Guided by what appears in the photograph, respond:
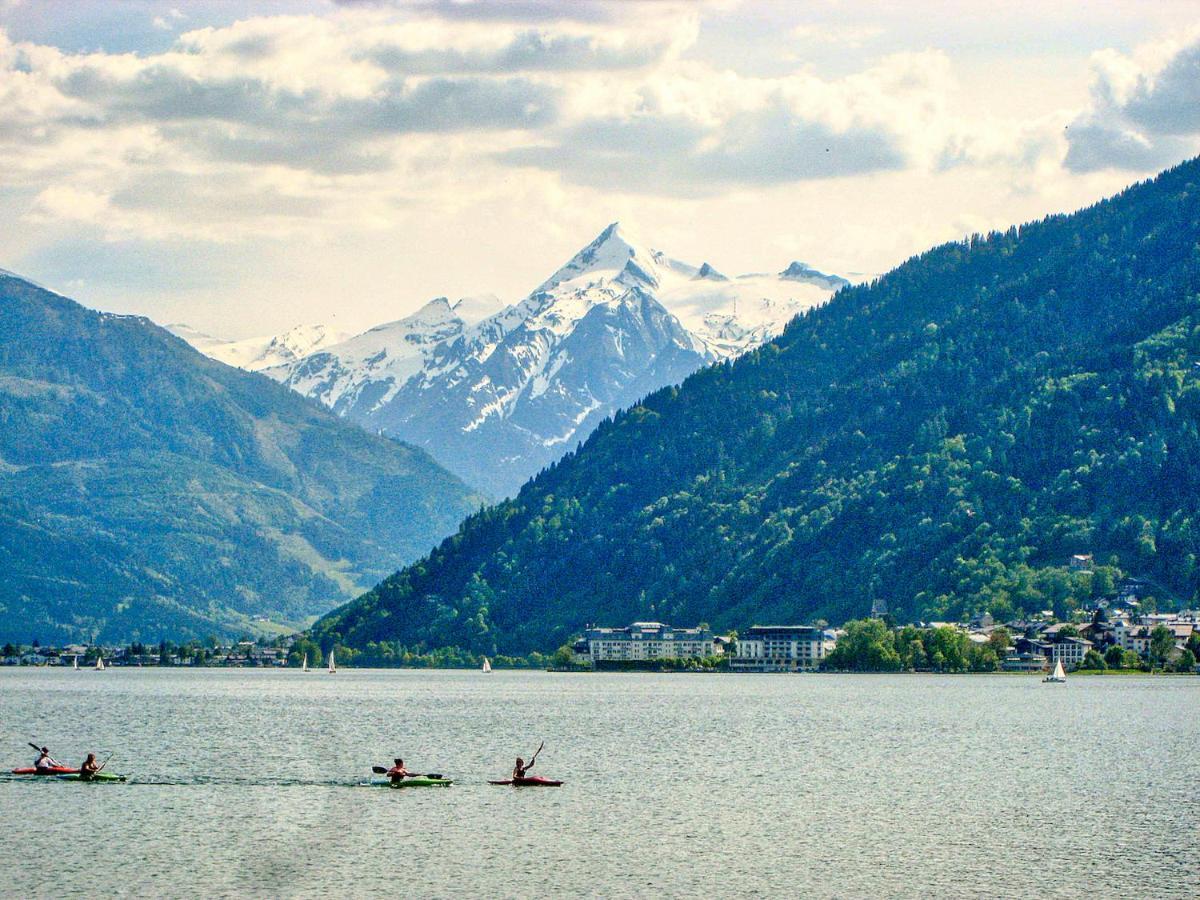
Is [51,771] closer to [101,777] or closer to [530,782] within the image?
[101,777]

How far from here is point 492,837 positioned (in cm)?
12419

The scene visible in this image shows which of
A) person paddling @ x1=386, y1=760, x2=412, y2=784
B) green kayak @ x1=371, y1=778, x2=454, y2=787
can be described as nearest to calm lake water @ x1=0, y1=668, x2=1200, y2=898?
green kayak @ x1=371, y1=778, x2=454, y2=787

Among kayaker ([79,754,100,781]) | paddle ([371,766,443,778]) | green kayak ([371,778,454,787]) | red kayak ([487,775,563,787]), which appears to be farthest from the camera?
kayaker ([79,754,100,781])

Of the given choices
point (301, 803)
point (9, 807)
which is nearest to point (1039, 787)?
point (301, 803)

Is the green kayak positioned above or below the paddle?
below

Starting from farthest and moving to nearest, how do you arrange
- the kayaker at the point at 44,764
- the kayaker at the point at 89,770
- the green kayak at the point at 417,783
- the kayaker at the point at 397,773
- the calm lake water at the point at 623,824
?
the kayaker at the point at 44,764 → the kayaker at the point at 89,770 → the green kayak at the point at 417,783 → the kayaker at the point at 397,773 → the calm lake water at the point at 623,824

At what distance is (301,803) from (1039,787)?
5479cm

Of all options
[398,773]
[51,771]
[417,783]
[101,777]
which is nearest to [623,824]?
[417,783]

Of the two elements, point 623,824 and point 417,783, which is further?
point 417,783

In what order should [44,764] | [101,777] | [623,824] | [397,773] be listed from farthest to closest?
[44,764] → [101,777] → [397,773] → [623,824]

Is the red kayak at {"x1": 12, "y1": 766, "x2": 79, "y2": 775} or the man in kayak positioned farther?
the man in kayak

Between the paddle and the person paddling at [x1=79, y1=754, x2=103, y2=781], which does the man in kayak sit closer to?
the person paddling at [x1=79, y1=754, x2=103, y2=781]

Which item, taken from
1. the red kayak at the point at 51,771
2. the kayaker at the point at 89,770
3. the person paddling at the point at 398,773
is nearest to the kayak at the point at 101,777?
the kayaker at the point at 89,770

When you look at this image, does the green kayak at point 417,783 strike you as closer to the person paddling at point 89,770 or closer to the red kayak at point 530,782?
the red kayak at point 530,782
